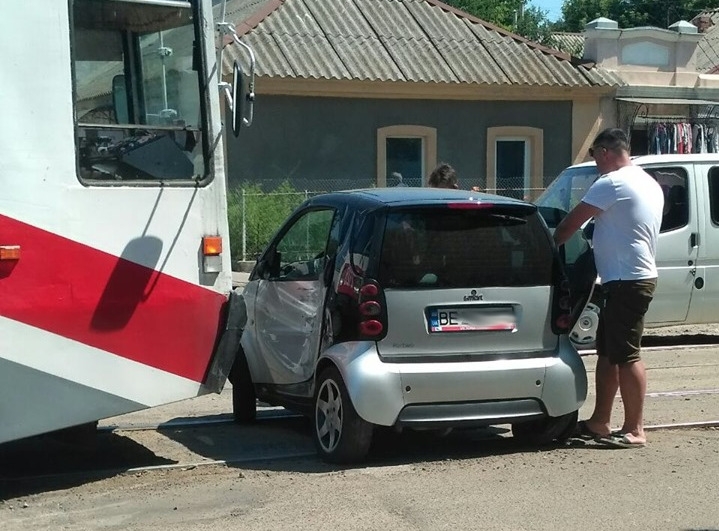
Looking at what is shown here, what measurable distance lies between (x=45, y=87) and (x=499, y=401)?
3297 millimetres

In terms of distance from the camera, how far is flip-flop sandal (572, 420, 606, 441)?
7848 millimetres

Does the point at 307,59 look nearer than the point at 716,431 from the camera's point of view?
No

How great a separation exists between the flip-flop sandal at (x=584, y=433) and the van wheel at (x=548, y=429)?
0.54 ft

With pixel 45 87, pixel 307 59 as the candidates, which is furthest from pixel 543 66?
pixel 45 87

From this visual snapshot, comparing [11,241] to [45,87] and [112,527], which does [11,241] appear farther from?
[112,527]

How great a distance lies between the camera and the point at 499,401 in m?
7.24

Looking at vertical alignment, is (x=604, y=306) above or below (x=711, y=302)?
above

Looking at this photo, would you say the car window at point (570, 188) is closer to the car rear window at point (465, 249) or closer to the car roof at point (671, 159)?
the car roof at point (671, 159)

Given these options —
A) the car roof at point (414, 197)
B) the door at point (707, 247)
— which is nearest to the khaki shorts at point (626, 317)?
the car roof at point (414, 197)

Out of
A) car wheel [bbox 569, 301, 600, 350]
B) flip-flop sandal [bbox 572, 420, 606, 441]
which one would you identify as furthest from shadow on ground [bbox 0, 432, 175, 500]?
→ car wheel [bbox 569, 301, 600, 350]

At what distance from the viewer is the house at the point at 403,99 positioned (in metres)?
21.5

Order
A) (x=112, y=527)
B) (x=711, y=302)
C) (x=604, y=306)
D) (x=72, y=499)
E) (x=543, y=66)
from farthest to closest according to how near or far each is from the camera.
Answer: (x=543, y=66), (x=711, y=302), (x=604, y=306), (x=72, y=499), (x=112, y=527)

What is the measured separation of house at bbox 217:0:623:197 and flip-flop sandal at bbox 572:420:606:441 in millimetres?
13468

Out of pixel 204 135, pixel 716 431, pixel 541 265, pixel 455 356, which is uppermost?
pixel 204 135
